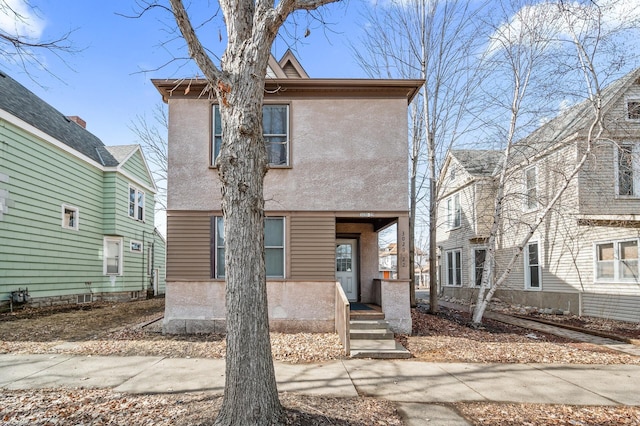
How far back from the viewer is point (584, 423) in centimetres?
433

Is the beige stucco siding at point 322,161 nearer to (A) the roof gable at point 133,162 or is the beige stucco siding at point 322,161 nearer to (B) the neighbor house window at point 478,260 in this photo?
(A) the roof gable at point 133,162

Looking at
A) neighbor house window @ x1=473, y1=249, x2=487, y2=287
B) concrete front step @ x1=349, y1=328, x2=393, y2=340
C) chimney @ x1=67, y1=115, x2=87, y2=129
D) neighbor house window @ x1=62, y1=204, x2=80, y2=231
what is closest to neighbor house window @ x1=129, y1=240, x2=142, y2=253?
neighbor house window @ x1=62, y1=204, x2=80, y2=231

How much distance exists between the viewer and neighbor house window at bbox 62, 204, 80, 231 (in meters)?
14.2

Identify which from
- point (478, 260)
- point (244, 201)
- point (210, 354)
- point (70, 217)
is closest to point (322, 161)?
point (210, 354)

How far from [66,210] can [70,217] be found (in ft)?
1.16

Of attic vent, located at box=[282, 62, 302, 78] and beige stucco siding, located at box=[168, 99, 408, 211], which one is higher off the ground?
attic vent, located at box=[282, 62, 302, 78]

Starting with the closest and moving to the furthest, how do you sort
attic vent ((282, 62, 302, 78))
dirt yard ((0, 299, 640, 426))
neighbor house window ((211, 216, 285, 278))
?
dirt yard ((0, 299, 640, 426)) < neighbor house window ((211, 216, 285, 278)) < attic vent ((282, 62, 302, 78))

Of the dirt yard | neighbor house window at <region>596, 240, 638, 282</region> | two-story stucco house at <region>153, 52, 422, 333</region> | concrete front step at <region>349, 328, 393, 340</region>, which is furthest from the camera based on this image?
neighbor house window at <region>596, 240, 638, 282</region>

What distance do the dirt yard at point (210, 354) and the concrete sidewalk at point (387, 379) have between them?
309 millimetres

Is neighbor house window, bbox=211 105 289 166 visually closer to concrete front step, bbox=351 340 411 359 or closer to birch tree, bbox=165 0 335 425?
concrete front step, bbox=351 340 411 359

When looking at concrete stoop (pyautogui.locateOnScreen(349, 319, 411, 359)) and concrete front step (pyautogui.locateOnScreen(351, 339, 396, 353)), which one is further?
concrete front step (pyautogui.locateOnScreen(351, 339, 396, 353))

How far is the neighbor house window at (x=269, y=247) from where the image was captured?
9.28 m

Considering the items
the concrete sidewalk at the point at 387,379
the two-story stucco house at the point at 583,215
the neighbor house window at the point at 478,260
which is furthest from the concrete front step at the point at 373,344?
the neighbor house window at the point at 478,260

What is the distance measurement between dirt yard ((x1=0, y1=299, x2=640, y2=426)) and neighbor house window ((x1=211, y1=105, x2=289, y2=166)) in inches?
165
